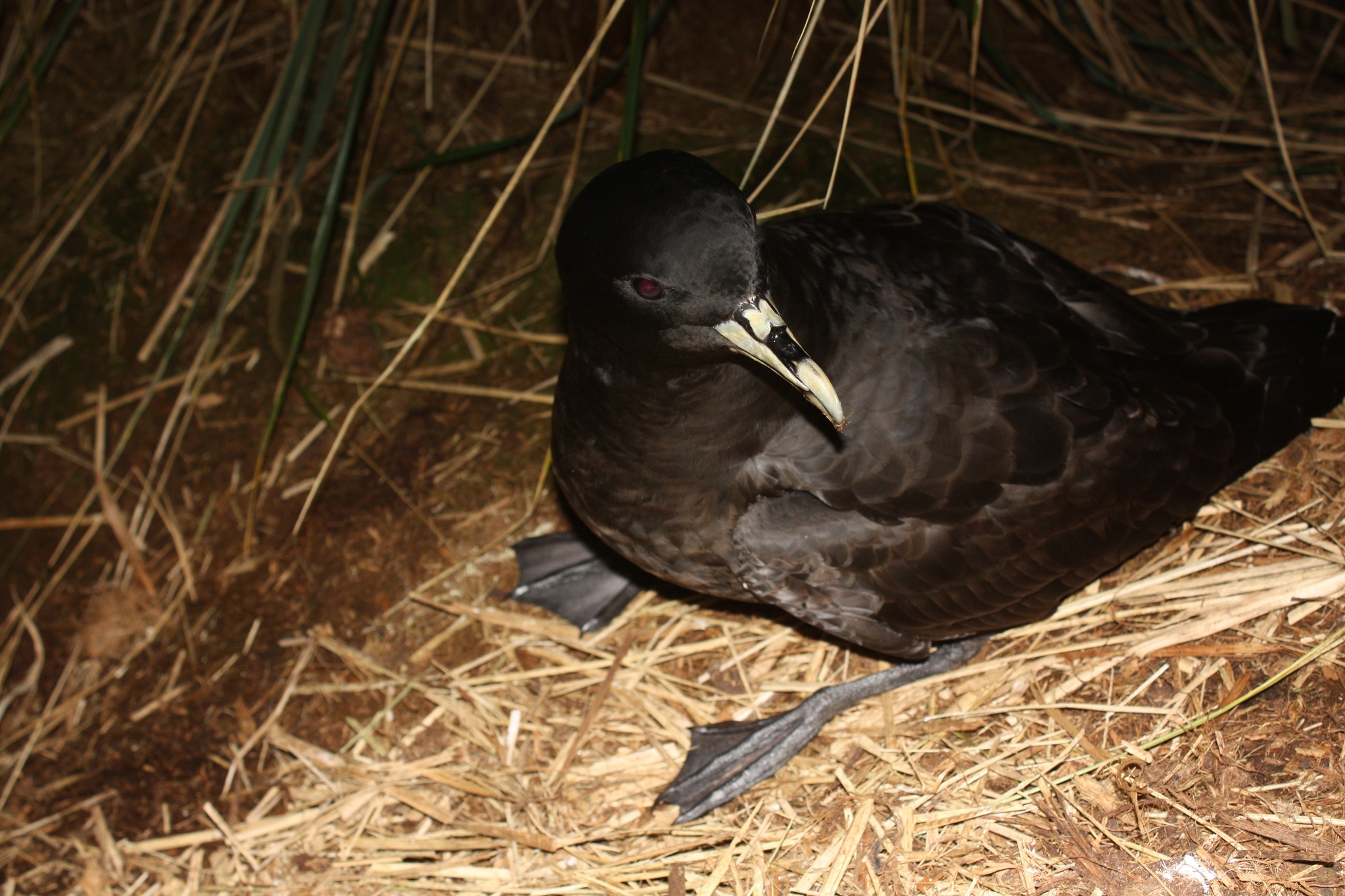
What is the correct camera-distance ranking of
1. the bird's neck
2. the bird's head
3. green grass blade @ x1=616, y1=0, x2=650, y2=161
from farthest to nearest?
green grass blade @ x1=616, y1=0, x2=650, y2=161 → the bird's neck → the bird's head

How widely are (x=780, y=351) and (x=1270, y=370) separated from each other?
7.08 ft

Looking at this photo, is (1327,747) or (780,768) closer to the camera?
(1327,747)

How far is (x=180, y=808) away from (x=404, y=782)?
40.2 inches

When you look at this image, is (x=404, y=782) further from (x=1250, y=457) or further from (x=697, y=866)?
A: (x=1250, y=457)

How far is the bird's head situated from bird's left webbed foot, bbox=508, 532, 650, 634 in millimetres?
1809

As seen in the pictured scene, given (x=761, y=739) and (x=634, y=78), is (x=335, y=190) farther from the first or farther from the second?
(x=761, y=739)

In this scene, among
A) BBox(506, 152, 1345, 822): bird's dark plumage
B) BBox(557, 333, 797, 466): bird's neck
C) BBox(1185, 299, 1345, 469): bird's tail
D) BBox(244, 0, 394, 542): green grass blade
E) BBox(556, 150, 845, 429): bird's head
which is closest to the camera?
BBox(556, 150, 845, 429): bird's head

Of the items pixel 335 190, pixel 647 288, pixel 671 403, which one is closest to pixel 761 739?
pixel 671 403

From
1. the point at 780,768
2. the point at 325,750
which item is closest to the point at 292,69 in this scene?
the point at 325,750

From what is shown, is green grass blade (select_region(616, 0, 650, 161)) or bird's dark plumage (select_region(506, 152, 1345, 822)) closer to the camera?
bird's dark plumage (select_region(506, 152, 1345, 822))

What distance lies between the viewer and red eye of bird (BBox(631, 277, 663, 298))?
2555mm

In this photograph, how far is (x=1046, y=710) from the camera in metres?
3.41

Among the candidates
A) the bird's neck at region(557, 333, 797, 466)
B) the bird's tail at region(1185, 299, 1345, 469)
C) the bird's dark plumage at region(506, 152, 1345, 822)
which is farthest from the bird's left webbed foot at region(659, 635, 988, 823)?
the bird's tail at region(1185, 299, 1345, 469)

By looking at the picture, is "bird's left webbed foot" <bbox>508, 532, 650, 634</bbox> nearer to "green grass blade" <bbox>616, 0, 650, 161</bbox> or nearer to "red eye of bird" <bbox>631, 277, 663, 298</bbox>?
"green grass blade" <bbox>616, 0, 650, 161</bbox>
